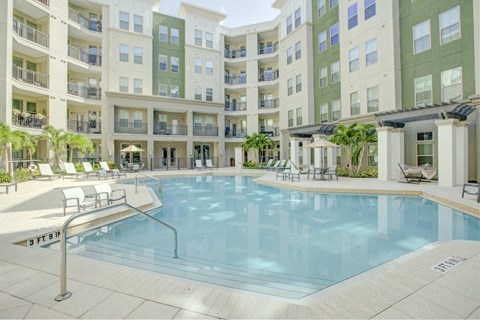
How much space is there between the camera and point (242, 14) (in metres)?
31.1

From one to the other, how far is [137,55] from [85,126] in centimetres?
864

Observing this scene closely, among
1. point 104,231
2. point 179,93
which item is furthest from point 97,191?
point 179,93

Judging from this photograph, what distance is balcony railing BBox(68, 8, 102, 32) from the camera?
2296cm

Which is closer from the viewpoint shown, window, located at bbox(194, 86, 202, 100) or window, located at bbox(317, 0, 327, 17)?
window, located at bbox(317, 0, 327, 17)

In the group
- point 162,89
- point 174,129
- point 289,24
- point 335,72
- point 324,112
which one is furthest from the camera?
point 174,129

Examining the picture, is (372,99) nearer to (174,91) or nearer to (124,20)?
(174,91)

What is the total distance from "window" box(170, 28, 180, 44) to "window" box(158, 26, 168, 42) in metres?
0.55

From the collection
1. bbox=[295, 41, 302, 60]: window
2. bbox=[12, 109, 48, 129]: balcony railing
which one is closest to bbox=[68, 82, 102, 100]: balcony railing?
bbox=[12, 109, 48, 129]: balcony railing

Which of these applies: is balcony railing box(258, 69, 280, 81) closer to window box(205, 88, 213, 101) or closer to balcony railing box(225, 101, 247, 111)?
balcony railing box(225, 101, 247, 111)

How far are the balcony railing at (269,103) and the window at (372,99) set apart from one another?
42.2 ft

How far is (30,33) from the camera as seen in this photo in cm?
1948

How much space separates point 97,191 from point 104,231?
186 centimetres

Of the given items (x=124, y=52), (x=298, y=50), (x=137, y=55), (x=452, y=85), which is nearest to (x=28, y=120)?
(x=124, y=52)

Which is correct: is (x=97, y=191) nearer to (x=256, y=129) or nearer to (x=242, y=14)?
(x=256, y=129)
